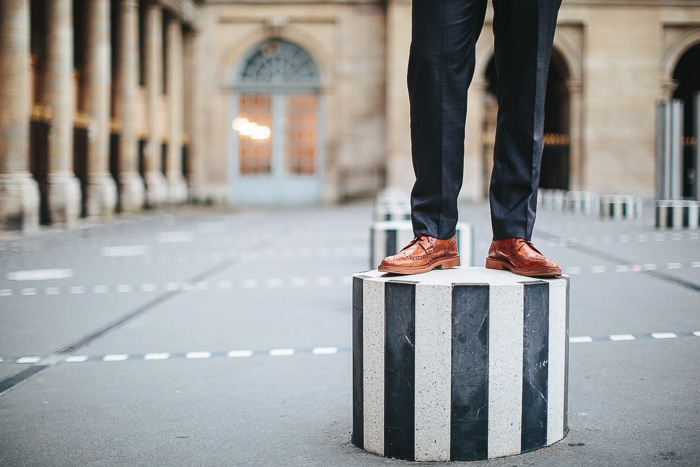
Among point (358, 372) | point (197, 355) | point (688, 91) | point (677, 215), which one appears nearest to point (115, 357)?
point (197, 355)

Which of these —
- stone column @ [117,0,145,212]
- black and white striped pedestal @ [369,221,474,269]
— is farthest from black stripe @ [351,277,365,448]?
stone column @ [117,0,145,212]

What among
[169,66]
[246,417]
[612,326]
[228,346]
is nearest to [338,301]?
[228,346]

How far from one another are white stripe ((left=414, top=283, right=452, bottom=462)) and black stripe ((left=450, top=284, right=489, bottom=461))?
2cm

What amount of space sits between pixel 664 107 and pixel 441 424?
52.1ft

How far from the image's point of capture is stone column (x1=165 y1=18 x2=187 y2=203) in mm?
29203

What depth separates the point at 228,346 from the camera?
5.01 metres

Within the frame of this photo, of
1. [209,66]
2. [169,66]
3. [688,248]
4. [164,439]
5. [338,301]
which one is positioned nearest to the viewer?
[164,439]

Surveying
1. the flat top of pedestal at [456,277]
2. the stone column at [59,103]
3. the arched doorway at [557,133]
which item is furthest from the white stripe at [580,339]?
the arched doorway at [557,133]

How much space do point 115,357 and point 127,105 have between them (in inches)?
816

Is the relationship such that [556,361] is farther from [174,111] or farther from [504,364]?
[174,111]

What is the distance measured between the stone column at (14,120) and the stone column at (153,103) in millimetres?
9083

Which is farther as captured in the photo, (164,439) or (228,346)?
(228,346)

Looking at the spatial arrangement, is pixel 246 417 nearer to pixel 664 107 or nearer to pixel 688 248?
pixel 688 248

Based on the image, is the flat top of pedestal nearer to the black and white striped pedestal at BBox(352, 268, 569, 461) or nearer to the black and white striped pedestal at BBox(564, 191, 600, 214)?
the black and white striped pedestal at BBox(352, 268, 569, 461)
